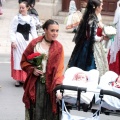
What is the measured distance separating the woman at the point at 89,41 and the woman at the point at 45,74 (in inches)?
77.8

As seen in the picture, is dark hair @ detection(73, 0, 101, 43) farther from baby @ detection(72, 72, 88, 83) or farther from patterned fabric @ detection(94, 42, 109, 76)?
baby @ detection(72, 72, 88, 83)

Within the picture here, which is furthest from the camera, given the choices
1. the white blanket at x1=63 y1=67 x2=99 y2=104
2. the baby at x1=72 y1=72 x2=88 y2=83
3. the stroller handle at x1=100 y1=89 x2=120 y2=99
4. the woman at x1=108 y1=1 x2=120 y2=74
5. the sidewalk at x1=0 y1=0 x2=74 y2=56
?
the sidewalk at x1=0 y1=0 x2=74 y2=56

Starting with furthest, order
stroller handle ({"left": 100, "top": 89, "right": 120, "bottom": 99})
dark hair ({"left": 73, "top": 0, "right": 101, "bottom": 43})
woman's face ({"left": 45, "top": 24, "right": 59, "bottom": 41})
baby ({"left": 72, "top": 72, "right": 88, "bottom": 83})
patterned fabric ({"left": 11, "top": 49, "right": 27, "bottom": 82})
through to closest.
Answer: patterned fabric ({"left": 11, "top": 49, "right": 27, "bottom": 82}) → dark hair ({"left": 73, "top": 0, "right": 101, "bottom": 43}) → woman's face ({"left": 45, "top": 24, "right": 59, "bottom": 41}) → baby ({"left": 72, "top": 72, "right": 88, "bottom": 83}) → stroller handle ({"left": 100, "top": 89, "right": 120, "bottom": 99})

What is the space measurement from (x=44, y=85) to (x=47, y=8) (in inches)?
522

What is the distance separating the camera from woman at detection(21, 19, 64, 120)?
5.30m

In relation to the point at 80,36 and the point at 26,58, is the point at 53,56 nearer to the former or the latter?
the point at 26,58

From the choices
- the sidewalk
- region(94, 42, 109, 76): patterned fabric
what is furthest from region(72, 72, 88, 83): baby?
the sidewalk

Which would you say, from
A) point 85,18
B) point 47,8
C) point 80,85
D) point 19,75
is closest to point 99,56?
point 85,18

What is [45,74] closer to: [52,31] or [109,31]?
[52,31]

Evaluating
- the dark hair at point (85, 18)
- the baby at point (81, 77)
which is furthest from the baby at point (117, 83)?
the dark hair at point (85, 18)

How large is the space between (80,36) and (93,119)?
9.81ft

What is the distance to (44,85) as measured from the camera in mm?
5379

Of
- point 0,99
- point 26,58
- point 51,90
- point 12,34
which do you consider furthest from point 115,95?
point 12,34

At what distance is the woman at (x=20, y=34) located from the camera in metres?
8.44
